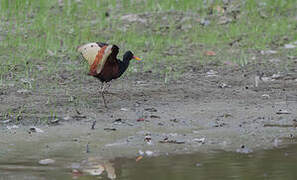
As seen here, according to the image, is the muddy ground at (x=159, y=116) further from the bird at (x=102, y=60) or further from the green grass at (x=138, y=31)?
the green grass at (x=138, y=31)

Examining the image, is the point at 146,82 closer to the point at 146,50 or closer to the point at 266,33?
the point at 146,50

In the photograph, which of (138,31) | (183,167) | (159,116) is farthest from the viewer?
(138,31)

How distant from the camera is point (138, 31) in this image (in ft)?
38.5

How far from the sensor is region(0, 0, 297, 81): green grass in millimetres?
10242

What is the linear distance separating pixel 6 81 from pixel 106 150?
324cm

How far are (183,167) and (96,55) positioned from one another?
2406mm

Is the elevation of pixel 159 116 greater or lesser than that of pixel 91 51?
lesser

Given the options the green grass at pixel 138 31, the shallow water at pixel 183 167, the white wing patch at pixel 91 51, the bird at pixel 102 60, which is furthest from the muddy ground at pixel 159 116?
the green grass at pixel 138 31

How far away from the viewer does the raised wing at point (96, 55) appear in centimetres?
758

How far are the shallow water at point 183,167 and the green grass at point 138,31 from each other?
3.72 m

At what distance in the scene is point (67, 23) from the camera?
40.1ft

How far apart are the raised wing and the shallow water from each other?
1953 millimetres

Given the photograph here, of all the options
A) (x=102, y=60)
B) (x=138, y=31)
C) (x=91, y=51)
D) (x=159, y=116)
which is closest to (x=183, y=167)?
(x=159, y=116)

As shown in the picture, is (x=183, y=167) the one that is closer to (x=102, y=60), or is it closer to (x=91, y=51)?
(x=102, y=60)
